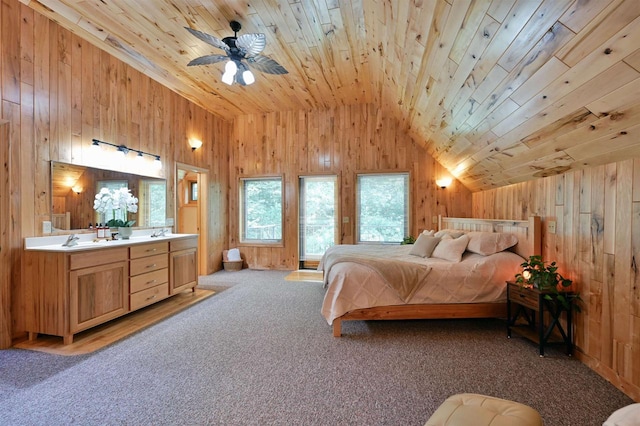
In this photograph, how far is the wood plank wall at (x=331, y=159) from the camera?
204 inches

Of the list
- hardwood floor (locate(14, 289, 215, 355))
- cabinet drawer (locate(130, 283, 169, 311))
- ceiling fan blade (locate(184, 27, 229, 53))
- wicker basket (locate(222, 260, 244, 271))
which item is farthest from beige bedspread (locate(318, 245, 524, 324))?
wicker basket (locate(222, 260, 244, 271))

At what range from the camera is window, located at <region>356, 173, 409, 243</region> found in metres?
5.31

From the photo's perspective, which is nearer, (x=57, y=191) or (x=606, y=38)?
(x=606, y=38)

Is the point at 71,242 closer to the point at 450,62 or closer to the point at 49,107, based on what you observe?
the point at 49,107

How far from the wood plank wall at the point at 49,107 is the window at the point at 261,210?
1983 mm

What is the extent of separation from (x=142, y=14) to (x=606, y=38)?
3743mm

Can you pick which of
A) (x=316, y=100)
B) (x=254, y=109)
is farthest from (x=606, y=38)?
(x=254, y=109)

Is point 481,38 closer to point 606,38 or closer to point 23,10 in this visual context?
point 606,38

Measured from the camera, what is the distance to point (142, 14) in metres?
2.86

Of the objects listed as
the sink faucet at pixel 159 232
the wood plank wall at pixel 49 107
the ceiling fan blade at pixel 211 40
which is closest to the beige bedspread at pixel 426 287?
the ceiling fan blade at pixel 211 40

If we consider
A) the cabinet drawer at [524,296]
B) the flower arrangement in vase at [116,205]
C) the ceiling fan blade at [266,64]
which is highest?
the ceiling fan blade at [266,64]

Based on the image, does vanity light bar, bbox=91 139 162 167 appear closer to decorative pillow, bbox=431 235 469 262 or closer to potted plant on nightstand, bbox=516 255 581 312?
decorative pillow, bbox=431 235 469 262

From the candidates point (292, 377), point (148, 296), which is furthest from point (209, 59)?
point (292, 377)

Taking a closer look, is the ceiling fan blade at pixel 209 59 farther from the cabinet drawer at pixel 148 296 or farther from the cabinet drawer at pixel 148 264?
the cabinet drawer at pixel 148 296
